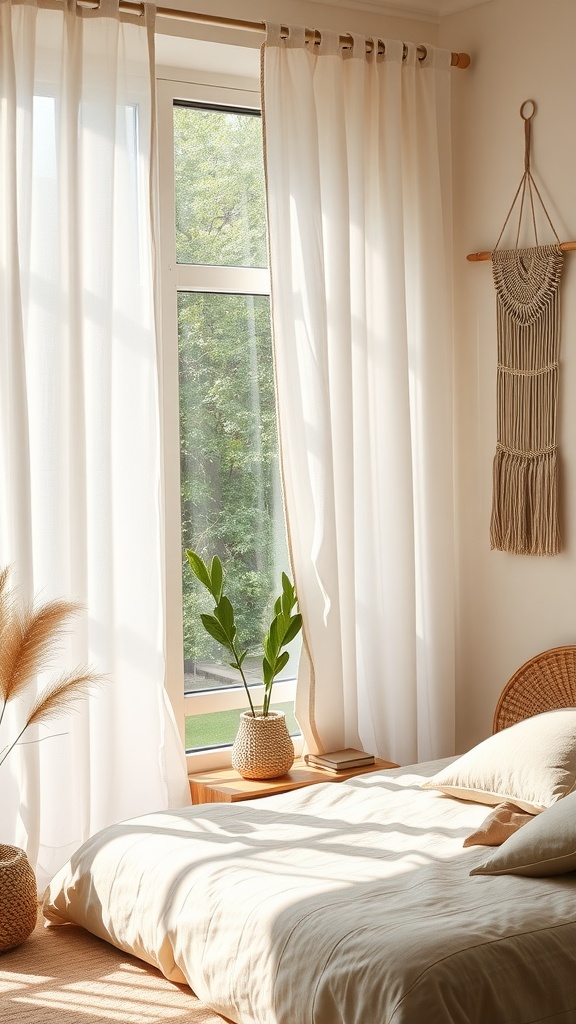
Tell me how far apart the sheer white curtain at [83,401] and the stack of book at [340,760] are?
50 centimetres

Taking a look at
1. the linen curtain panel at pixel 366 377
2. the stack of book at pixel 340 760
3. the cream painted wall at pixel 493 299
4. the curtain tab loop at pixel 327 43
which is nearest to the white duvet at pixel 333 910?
the stack of book at pixel 340 760

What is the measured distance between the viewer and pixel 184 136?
3879 mm

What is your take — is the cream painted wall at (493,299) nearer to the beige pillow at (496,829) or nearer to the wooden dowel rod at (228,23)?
the wooden dowel rod at (228,23)

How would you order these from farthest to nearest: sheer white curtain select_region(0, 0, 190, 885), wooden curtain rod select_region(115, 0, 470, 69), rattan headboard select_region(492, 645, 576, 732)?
1. rattan headboard select_region(492, 645, 576, 732)
2. wooden curtain rod select_region(115, 0, 470, 69)
3. sheer white curtain select_region(0, 0, 190, 885)

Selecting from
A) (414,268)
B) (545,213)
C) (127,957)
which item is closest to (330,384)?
(414,268)

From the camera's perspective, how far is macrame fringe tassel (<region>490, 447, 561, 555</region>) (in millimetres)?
3787

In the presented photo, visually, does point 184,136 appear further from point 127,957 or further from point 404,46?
point 127,957

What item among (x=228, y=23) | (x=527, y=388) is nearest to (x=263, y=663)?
(x=527, y=388)

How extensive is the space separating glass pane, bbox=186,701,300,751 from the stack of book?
12.2 inches

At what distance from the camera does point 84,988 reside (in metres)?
2.69

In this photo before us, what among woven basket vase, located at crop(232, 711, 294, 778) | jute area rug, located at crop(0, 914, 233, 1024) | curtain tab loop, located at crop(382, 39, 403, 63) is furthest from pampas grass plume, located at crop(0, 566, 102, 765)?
curtain tab loop, located at crop(382, 39, 403, 63)

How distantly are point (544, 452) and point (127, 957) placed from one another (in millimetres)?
1998

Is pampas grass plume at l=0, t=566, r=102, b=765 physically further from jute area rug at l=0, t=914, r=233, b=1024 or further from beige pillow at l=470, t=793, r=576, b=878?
beige pillow at l=470, t=793, r=576, b=878

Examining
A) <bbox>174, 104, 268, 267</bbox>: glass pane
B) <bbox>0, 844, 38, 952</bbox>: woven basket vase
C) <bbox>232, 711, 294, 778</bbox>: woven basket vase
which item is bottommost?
<bbox>0, 844, 38, 952</bbox>: woven basket vase
